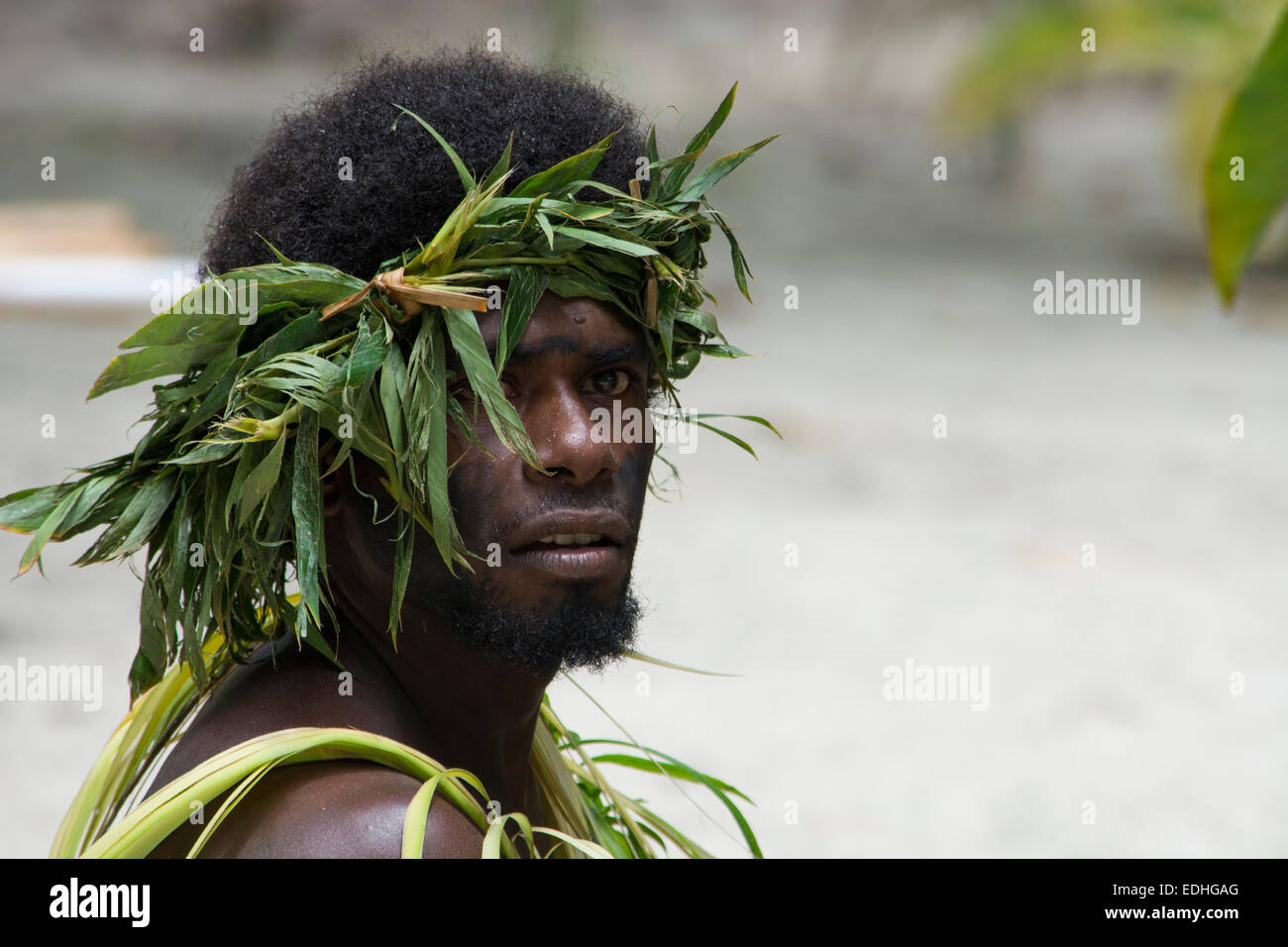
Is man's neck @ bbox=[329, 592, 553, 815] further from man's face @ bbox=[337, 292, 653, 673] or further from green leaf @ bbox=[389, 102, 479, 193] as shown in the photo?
green leaf @ bbox=[389, 102, 479, 193]

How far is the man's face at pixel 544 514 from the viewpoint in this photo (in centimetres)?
204

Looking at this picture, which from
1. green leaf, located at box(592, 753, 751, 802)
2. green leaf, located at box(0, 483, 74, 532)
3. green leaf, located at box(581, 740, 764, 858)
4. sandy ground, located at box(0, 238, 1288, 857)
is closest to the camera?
green leaf, located at box(0, 483, 74, 532)

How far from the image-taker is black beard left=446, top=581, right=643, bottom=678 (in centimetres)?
207

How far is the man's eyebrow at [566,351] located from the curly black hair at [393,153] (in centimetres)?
22

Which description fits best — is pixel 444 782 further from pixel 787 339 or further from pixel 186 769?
pixel 787 339

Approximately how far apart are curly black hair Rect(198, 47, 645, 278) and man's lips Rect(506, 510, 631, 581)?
0.45 metres

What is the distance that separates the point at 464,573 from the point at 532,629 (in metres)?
0.12

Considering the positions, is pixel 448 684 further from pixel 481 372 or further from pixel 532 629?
pixel 481 372

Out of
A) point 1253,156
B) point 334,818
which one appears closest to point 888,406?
point 334,818

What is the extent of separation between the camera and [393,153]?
2.14 m

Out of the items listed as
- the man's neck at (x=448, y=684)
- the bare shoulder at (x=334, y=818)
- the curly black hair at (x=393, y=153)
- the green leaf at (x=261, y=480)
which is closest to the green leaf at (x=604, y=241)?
the curly black hair at (x=393, y=153)

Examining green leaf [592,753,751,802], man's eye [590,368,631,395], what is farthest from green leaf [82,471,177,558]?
green leaf [592,753,751,802]

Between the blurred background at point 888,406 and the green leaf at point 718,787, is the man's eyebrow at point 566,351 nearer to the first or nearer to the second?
the blurred background at point 888,406
